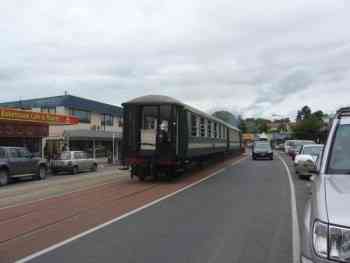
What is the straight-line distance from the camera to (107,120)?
2126 inches

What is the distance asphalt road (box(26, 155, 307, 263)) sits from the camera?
6.99 meters

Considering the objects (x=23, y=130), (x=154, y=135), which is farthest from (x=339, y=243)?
(x=23, y=130)

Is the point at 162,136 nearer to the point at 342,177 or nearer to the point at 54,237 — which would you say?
the point at 54,237

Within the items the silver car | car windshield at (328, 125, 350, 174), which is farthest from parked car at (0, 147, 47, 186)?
the silver car

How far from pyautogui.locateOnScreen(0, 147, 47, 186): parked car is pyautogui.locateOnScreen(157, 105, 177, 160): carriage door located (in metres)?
7.19

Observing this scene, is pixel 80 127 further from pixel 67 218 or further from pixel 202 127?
pixel 67 218

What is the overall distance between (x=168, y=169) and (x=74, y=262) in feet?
44.7

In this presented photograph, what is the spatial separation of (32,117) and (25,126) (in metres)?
1.54

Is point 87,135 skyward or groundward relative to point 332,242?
skyward

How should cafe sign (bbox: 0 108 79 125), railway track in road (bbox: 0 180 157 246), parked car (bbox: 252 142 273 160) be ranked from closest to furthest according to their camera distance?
railway track in road (bbox: 0 180 157 246) → cafe sign (bbox: 0 108 79 125) → parked car (bbox: 252 142 273 160)

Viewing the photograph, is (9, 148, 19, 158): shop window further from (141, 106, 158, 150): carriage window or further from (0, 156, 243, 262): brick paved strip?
(0, 156, 243, 262): brick paved strip

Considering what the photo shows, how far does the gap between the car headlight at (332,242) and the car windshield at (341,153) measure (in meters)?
1.61

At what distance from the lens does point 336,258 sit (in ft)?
11.4

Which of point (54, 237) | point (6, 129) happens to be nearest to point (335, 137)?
point (54, 237)
